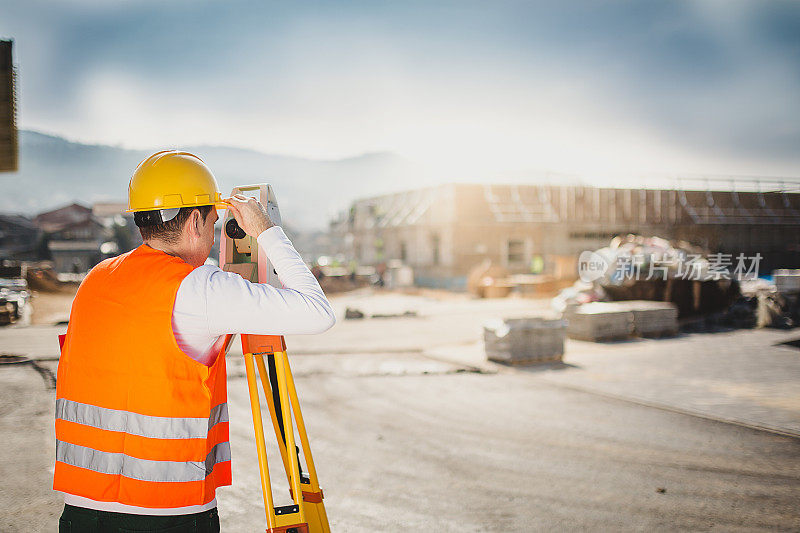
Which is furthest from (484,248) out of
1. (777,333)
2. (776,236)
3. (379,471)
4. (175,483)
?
(175,483)

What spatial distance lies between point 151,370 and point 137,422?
0.19 metres

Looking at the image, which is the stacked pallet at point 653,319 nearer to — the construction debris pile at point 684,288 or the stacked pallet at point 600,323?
the stacked pallet at point 600,323

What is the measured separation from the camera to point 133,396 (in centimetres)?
180

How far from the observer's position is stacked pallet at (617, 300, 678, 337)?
43.2 feet

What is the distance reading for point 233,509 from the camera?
13.9 feet

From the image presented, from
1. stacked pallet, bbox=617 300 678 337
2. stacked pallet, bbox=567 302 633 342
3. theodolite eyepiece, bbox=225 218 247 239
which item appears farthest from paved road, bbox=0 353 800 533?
stacked pallet, bbox=617 300 678 337

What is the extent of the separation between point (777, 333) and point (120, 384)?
15953mm

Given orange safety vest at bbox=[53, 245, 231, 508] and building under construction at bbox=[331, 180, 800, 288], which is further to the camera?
building under construction at bbox=[331, 180, 800, 288]

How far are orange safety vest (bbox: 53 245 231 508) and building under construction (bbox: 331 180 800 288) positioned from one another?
27747 mm

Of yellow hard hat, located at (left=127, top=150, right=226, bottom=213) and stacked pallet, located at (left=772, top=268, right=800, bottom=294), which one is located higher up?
yellow hard hat, located at (left=127, top=150, right=226, bottom=213)

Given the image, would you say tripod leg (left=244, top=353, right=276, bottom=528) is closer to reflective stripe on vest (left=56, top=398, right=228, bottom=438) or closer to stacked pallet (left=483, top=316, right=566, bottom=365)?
reflective stripe on vest (left=56, top=398, right=228, bottom=438)

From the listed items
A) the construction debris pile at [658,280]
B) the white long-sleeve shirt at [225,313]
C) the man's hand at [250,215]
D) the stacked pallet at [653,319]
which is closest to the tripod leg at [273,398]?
the white long-sleeve shirt at [225,313]

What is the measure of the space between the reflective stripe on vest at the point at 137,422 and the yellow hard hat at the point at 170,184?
2.30 ft

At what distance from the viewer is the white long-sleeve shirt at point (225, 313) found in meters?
1.78
